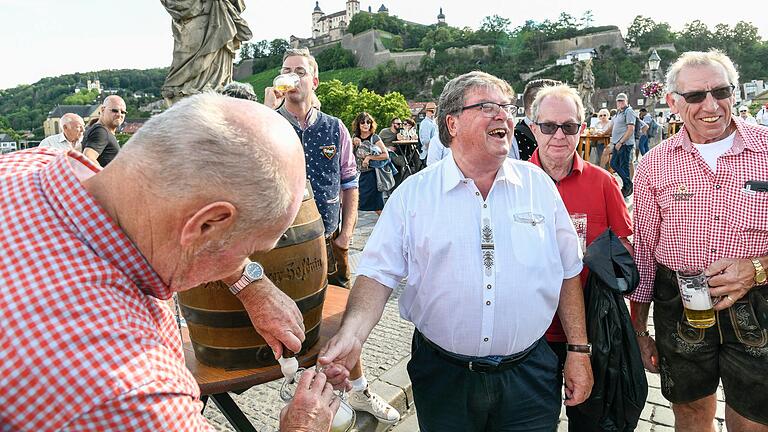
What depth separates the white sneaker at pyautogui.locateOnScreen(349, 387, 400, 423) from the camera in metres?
3.22

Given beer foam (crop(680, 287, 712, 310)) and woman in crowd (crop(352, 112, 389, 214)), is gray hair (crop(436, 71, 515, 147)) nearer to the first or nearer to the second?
beer foam (crop(680, 287, 712, 310))

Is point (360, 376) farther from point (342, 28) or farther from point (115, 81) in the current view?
point (115, 81)

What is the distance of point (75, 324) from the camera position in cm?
93

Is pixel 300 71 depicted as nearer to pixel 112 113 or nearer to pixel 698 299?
pixel 698 299

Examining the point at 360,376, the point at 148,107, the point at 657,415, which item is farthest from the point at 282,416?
the point at 148,107

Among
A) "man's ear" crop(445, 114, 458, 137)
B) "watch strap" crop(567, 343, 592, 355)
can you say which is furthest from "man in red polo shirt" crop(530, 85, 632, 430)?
"man's ear" crop(445, 114, 458, 137)

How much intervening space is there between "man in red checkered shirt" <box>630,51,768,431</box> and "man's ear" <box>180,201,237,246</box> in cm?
212

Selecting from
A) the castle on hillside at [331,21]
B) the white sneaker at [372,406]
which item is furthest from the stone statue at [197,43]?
the castle on hillside at [331,21]

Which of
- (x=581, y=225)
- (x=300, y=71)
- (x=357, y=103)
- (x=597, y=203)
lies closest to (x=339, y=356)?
(x=581, y=225)

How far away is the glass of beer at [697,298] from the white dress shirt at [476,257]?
1.79ft

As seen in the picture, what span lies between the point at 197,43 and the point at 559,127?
439 cm

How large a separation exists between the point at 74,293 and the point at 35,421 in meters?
0.20

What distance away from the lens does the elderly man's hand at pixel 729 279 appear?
2.34m

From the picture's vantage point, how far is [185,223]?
108 centimetres
